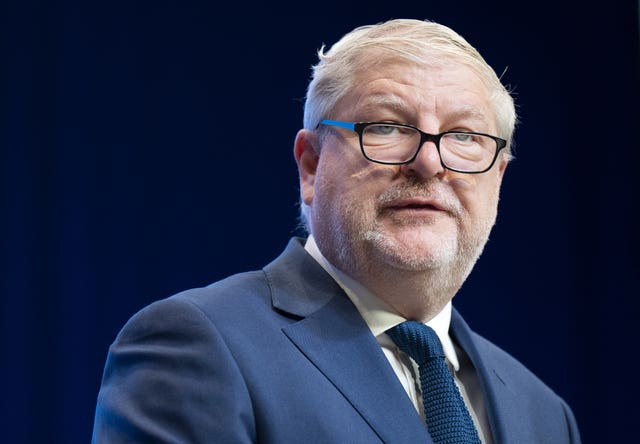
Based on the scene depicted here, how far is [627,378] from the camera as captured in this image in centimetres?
342

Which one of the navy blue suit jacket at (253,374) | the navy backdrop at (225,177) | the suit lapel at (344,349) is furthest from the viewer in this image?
the navy backdrop at (225,177)

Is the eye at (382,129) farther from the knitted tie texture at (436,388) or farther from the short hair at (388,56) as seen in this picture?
the knitted tie texture at (436,388)

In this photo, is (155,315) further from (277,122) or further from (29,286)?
(277,122)

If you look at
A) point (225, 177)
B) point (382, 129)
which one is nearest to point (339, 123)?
point (382, 129)

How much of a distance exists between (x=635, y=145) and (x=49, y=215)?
207 centimetres

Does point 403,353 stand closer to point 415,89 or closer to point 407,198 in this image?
point 407,198

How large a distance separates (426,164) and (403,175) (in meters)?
0.05

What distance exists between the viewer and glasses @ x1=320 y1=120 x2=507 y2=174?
A: 176 centimetres

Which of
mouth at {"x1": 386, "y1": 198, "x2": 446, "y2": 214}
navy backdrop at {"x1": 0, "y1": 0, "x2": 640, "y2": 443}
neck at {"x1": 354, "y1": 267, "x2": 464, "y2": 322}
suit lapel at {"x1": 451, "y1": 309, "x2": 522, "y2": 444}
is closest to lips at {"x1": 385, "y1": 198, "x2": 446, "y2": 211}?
mouth at {"x1": 386, "y1": 198, "x2": 446, "y2": 214}

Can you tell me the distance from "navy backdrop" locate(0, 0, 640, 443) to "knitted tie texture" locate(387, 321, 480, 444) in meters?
1.35

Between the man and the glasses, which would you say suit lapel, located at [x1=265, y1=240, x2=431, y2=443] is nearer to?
the man

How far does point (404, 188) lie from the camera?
1.74 m

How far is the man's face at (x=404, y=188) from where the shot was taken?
1.74 m

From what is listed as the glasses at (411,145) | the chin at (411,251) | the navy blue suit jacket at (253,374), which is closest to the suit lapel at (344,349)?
the navy blue suit jacket at (253,374)
